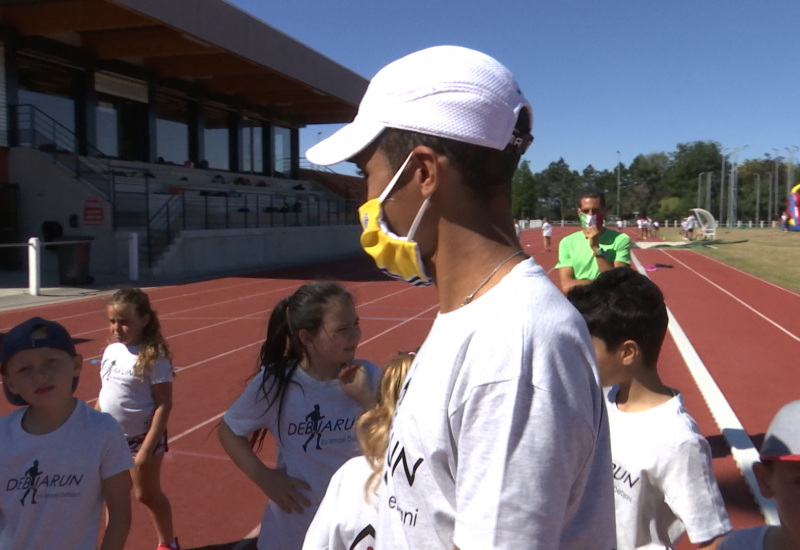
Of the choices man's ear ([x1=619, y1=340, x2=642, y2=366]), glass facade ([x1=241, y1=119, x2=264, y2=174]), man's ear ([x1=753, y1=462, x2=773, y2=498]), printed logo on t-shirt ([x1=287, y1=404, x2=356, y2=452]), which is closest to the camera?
man's ear ([x1=753, y1=462, x2=773, y2=498])

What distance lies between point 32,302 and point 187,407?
32.8 feet

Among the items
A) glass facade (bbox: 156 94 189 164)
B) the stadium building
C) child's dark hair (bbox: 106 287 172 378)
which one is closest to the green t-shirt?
child's dark hair (bbox: 106 287 172 378)

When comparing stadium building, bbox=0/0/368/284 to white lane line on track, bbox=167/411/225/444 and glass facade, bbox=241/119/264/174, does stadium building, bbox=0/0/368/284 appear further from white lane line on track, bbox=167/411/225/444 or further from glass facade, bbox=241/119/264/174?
white lane line on track, bbox=167/411/225/444

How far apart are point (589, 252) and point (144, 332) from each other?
13.7 ft

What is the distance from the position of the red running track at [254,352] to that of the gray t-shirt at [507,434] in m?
3.49

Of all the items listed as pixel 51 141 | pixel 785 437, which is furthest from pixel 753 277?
pixel 785 437

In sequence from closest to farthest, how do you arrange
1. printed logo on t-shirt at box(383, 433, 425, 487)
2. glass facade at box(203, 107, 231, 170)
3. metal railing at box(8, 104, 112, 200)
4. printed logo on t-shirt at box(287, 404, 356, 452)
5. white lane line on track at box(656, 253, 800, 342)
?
printed logo on t-shirt at box(383, 433, 425, 487), printed logo on t-shirt at box(287, 404, 356, 452), white lane line on track at box(656, 253, 800, 342), metal railing at box(8, 104, 112, 200), glass facade at box(203, 107, 231, 170)

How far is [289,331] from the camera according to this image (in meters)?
3.10

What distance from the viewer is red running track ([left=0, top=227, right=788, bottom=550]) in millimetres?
4867

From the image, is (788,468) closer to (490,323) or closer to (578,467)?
(578,467)

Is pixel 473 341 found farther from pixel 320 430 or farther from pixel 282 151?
pixel 282 151

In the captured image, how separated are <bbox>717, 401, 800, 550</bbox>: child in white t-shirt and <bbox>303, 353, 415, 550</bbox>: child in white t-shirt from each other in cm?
96

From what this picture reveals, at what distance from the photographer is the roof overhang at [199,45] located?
73.6ft

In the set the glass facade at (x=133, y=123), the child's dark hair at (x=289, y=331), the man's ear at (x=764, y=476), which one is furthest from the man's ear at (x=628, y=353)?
the glass facade at (x=133, y=123)
